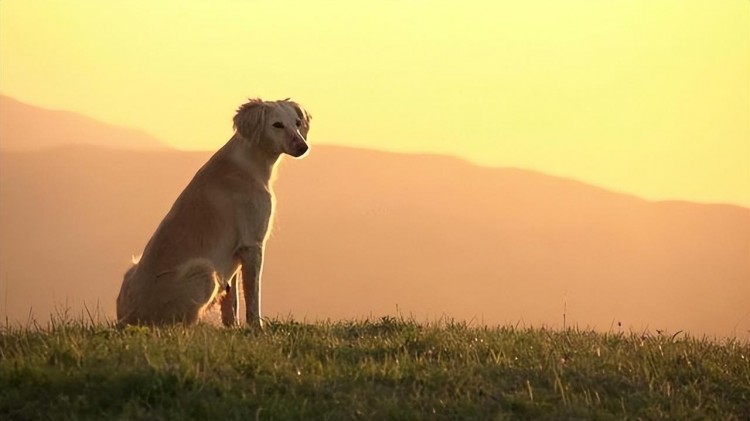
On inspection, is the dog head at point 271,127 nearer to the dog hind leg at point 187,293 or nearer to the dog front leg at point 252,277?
the dog front leg at point 252,277

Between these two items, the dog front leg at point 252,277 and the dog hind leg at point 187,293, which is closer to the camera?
the dog hind leg at point 187,293

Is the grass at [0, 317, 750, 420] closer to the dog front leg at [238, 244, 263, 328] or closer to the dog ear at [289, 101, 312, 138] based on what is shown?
the dog front leg at [238, 244, 263, 328]

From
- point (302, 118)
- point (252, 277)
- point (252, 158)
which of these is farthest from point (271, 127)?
point (252, 277)

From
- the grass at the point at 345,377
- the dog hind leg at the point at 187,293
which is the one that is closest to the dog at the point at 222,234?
the dog hind leg at the point at 187,293

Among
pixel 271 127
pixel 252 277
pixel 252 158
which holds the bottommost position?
pixel 252 277

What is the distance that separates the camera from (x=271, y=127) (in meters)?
11.5

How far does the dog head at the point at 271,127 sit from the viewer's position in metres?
11.4

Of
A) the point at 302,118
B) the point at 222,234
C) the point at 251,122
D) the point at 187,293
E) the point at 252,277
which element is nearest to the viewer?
the point at 187,293

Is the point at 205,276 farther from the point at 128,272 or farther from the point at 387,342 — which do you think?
the point at 387,342

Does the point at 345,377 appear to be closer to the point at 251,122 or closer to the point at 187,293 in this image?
the point at 187,293

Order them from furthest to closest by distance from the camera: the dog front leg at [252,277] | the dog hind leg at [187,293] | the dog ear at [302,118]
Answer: the dog ear at [302,118]
the dog front leg at [252,277]
the dog hind leg at [187,293]

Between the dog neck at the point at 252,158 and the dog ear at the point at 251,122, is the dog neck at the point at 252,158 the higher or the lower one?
the lower one

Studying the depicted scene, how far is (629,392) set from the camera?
780 centimetres

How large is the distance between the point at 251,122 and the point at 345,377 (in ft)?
15.0
